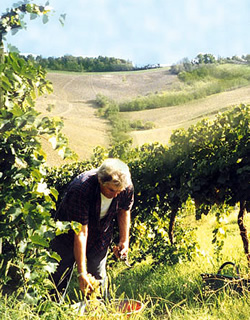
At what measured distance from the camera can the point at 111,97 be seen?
324 inches

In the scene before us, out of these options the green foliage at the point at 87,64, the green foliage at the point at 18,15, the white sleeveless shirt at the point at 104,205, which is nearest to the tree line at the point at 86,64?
the green foliage at the point at 87,64

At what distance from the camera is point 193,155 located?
12.6 ft

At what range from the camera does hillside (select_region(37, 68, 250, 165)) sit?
8.03m

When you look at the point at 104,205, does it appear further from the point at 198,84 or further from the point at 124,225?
the point at 198,84

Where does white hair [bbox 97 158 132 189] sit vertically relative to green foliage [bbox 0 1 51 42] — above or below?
below

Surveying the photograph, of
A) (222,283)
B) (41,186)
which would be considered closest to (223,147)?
(222,283)

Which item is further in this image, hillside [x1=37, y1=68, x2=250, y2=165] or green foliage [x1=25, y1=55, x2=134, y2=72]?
hillside [x1=37, y1=68, x2=250, y2=165]

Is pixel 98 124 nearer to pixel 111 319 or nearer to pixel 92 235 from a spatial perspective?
pixel 92 235

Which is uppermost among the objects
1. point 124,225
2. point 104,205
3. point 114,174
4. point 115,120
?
point 115,120

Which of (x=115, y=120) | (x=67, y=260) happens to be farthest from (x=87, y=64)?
(x=67, y=260)

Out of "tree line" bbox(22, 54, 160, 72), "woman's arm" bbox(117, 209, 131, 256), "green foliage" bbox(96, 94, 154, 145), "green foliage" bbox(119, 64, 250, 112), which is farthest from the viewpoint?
"green foliage" bbox(119, 64, 250, 112)

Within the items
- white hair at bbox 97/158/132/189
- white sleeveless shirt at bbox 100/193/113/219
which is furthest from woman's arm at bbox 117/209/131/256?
white hair at bbox 97/158/132/189

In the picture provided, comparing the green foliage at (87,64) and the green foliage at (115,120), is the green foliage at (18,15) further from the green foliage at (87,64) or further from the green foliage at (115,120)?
the green foliage at (115,120)

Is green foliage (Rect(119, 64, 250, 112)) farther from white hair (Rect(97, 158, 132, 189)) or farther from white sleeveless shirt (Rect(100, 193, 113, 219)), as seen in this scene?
white hair (Rect(97, 158, 132, 189))
